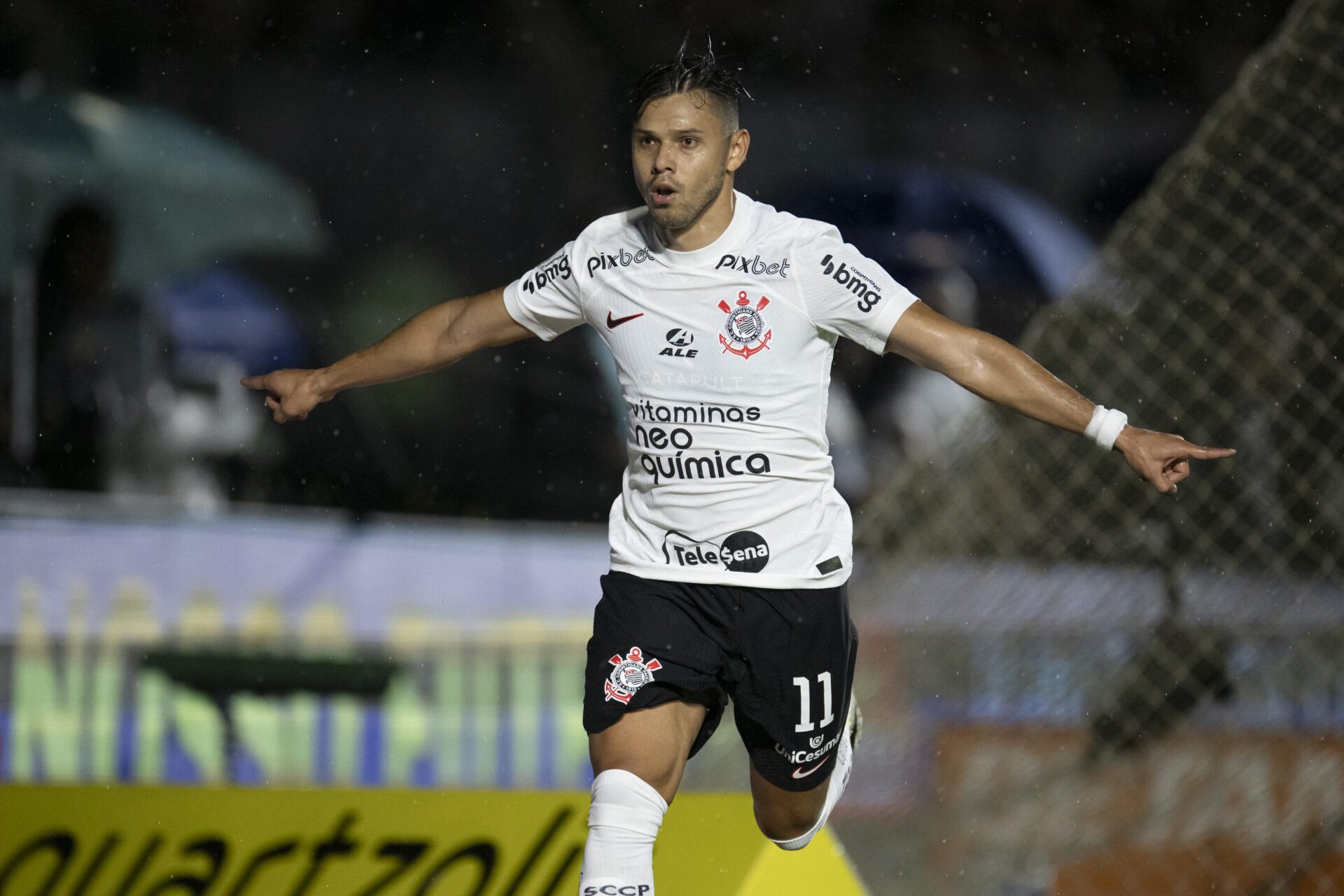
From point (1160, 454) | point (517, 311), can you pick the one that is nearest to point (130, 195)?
point (517, 311)

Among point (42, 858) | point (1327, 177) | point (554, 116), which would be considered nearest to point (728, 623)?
point (42, 858)

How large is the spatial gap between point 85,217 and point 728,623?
546 centimetres

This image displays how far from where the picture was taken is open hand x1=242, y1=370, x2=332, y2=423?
9.64ft

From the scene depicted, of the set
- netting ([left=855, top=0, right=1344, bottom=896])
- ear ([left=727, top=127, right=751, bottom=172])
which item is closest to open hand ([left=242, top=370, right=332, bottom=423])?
ear ([left=727, top=127, right=751, bottom=172])

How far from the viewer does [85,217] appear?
7.18 meters

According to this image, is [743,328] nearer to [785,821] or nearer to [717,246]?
[717,246]

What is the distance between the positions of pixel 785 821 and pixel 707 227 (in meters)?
1.34

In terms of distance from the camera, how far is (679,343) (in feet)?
→ 9.05

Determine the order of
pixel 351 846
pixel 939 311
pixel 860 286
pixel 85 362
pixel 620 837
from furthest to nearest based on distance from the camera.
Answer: pixel 85 362 → pixel 939 311 → pixel 351 846 → pixel 860 286 → pixel 620 837

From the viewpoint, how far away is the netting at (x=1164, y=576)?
4598 millimetres

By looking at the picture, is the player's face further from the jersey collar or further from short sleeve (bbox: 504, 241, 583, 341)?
short sleeve (bbox: 504, 241, 583, 341)

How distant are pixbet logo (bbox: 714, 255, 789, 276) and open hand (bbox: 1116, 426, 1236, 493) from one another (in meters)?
0.68

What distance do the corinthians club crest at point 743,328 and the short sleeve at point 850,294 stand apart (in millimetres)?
94

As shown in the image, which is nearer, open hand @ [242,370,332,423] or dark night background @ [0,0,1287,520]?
open hand @ [242,370,332,423]
